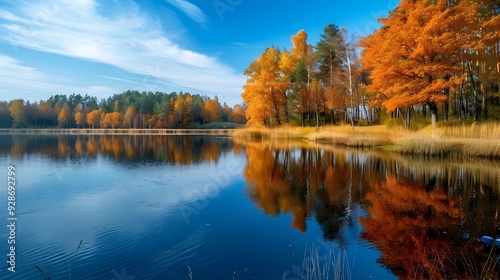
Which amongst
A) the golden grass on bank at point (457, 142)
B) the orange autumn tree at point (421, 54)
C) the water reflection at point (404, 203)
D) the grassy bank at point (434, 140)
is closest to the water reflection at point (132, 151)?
the water reflection at point (404, 203)

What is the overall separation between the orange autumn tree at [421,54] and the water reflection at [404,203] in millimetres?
6536

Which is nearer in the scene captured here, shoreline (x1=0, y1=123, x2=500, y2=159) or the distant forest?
shoreline (x1=0, y1=123, x2=500, y2=159)

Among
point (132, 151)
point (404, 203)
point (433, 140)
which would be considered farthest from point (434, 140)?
point (132, 151)

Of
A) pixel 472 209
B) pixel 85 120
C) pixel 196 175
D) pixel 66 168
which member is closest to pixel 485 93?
pixel 472 209

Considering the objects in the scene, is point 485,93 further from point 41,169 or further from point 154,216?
point 41,169

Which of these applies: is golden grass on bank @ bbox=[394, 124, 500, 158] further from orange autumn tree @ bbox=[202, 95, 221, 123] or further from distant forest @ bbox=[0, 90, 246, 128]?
orange autumn tree @ bbox=[202, 95, 221, 123]

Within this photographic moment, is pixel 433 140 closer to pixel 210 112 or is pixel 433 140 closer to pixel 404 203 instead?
pixel 404 203

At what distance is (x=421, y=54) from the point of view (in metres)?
21.2

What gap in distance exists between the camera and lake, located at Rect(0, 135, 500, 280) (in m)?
5.32

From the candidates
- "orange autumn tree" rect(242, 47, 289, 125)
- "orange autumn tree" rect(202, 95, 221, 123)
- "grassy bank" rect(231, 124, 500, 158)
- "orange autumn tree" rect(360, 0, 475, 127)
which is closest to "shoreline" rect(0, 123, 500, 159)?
"grassy bank" rect(231, 124, 500, 158)

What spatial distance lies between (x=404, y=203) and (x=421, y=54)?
1598 cm

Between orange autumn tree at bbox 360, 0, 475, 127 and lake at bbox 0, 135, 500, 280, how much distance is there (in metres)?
8.47

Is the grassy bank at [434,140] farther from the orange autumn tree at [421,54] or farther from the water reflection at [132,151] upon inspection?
the water reflection at [132,151]

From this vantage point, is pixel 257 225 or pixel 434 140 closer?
pixel 257 225
